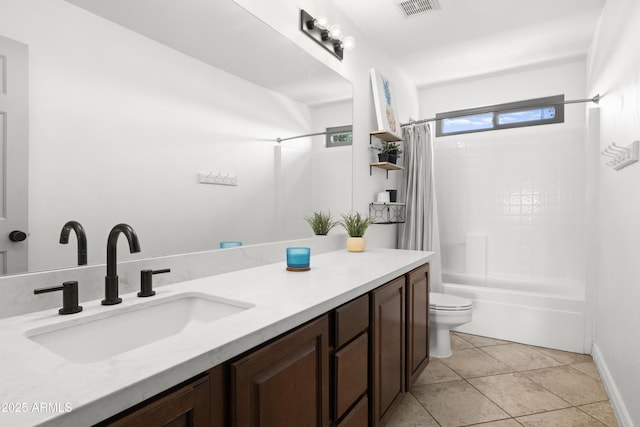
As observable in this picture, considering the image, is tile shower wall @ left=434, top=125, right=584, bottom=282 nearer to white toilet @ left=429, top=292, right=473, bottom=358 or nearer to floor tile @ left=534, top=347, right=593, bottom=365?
floor tile @ left=534, top=347, right=593, bottom=365

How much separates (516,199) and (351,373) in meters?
3.02

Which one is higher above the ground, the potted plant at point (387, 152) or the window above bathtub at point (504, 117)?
the window above bathtub at point (504, 117)

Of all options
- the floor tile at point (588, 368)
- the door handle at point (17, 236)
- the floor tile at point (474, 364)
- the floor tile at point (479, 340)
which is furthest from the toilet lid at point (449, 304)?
the door handle at point (17, 236)

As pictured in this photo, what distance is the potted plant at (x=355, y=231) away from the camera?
226 cm

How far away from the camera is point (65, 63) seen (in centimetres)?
98

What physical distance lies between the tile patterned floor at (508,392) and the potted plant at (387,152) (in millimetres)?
1610

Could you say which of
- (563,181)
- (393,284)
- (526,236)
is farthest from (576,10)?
(393,284)

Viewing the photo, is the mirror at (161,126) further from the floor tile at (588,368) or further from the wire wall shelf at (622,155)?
the floor tile at (588,368)

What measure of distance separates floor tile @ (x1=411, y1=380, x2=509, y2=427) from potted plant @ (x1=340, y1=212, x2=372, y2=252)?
3.14ft

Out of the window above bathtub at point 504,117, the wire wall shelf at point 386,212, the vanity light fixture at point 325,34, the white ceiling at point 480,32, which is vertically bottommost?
the wire wall shelf at point 386,212

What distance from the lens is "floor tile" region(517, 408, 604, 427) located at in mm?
1792

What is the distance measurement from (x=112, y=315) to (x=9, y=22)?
81 centimetres

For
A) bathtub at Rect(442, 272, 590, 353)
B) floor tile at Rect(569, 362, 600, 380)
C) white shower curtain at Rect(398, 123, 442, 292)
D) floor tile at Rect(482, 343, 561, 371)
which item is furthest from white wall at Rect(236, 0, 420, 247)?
floor tile at Rect(569, 362, 600, 380)

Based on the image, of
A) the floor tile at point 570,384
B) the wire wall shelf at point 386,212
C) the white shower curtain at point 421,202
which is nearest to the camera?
the floor tile at point 570,384
